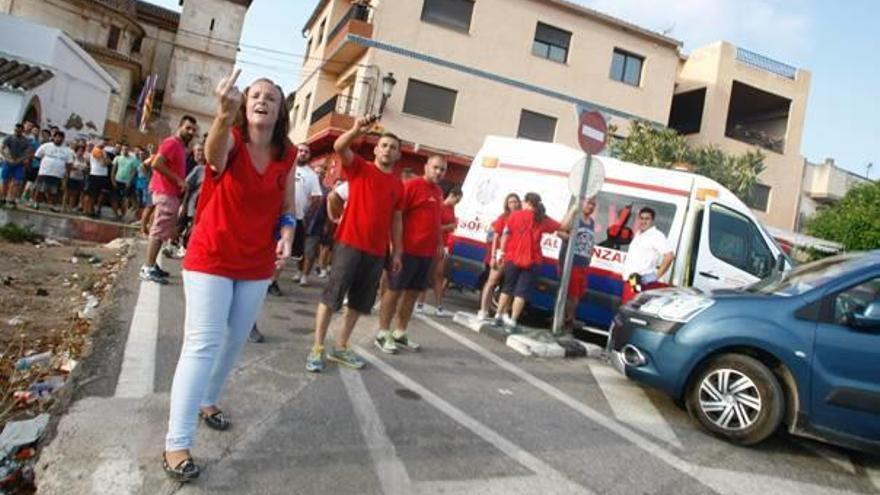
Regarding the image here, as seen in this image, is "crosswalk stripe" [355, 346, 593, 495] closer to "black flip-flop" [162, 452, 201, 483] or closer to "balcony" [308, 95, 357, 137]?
"black flip-flop" [162, 452, 201, 483]

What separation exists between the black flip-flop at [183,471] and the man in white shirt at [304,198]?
5005 millimetres

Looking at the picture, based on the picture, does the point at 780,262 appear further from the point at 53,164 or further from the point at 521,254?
the point at 53,164

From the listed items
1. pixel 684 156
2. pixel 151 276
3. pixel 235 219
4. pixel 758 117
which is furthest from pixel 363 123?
pixel 758 117

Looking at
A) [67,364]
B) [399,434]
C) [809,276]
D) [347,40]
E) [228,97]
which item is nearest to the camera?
[228,97]

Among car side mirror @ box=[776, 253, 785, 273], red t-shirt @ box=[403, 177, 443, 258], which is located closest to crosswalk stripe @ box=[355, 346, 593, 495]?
red t-shirt @ box=[403, 177, 443, 258]

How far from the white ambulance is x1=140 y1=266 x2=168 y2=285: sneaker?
427cm

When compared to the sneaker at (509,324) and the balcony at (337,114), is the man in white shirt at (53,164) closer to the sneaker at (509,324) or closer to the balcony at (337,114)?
the balcony at (337,114)

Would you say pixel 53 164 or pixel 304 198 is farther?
pixel 53 164

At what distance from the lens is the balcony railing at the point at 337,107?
2184cm

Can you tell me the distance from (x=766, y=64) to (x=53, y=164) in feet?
85.1

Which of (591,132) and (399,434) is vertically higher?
(591,132)

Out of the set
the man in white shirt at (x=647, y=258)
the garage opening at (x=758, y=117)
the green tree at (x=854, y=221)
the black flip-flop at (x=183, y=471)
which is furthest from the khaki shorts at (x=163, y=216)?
the garage opening at (x=758, y=117)

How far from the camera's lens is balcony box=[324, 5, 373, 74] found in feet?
68.6

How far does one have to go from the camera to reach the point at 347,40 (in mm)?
20922
